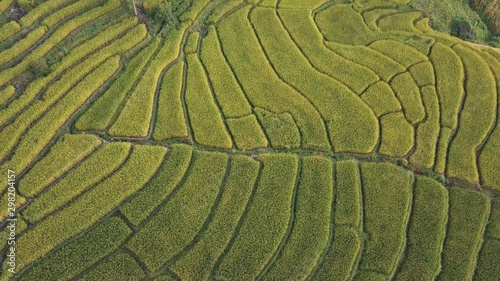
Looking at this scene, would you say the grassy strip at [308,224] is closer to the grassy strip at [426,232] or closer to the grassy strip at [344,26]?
the grassy strip at [426,232]

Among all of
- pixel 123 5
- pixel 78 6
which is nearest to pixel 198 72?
pixel 123 5

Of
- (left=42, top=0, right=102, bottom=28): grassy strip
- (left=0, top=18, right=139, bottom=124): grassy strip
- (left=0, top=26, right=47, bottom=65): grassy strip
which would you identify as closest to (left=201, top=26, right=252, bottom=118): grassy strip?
(left=0, top=18, right=139, bottom=124): grassy strip

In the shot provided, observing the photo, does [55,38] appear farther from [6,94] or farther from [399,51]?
[399,51]

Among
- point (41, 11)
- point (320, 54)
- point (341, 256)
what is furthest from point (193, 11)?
point (341, 256)

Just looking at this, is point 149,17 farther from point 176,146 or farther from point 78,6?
point 176,146

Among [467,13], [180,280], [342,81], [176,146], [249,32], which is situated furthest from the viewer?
[467,13]

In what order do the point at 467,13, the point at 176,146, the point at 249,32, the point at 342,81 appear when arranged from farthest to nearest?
the point at 467,13, the point at 249,32, the point at 342,81, the point at 176,146

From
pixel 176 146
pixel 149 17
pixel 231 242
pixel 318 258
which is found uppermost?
pixel 149 17
